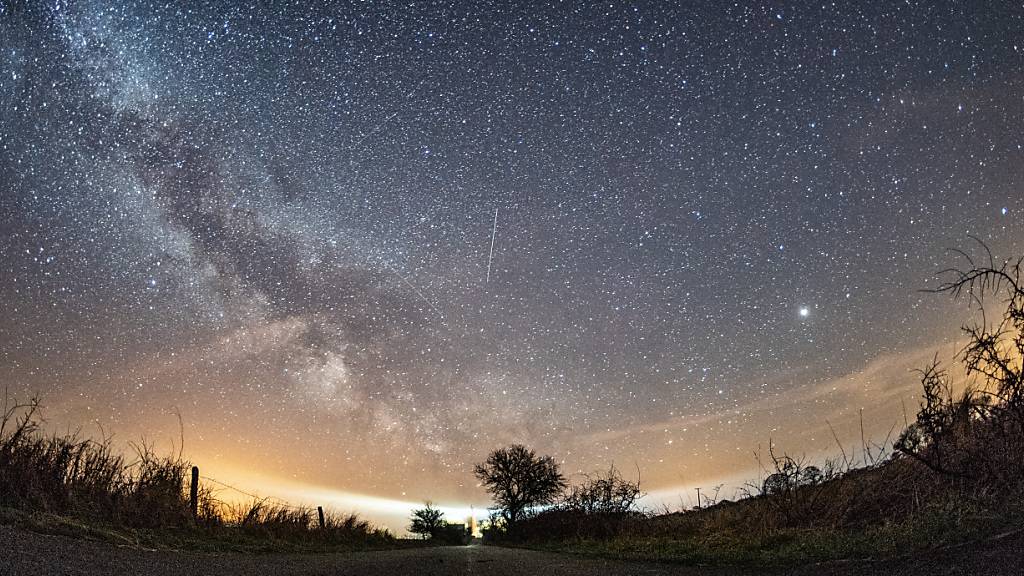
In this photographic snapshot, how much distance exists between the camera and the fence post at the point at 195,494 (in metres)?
11.2

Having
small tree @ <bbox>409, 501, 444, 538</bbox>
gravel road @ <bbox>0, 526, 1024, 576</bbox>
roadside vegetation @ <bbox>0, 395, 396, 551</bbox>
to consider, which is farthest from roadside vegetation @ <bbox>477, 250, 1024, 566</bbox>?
small tree @ <bbox>409, 501, 444, 538</bbox>

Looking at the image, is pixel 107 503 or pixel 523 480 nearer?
pixel 107 503

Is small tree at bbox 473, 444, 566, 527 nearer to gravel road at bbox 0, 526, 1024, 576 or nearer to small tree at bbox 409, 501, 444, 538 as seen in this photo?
small tree at bbox 409, 501, 444, 538

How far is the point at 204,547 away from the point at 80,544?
2.88 metres

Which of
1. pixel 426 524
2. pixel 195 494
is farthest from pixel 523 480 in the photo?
pixel 195 494

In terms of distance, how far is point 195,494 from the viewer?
11.4m

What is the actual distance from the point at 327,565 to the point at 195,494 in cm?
508

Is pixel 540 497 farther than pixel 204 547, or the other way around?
pixel 540 497

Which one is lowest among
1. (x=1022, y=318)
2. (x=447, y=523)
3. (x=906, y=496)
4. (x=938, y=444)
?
(x=447, y=523)

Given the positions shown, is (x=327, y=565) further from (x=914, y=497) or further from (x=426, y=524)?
(x=426, y=524)

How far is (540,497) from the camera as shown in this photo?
35781 mm

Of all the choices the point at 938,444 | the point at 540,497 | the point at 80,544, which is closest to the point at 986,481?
the point at 938,444

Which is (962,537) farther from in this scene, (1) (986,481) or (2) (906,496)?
(2) (906,496)

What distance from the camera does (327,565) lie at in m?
8.04
